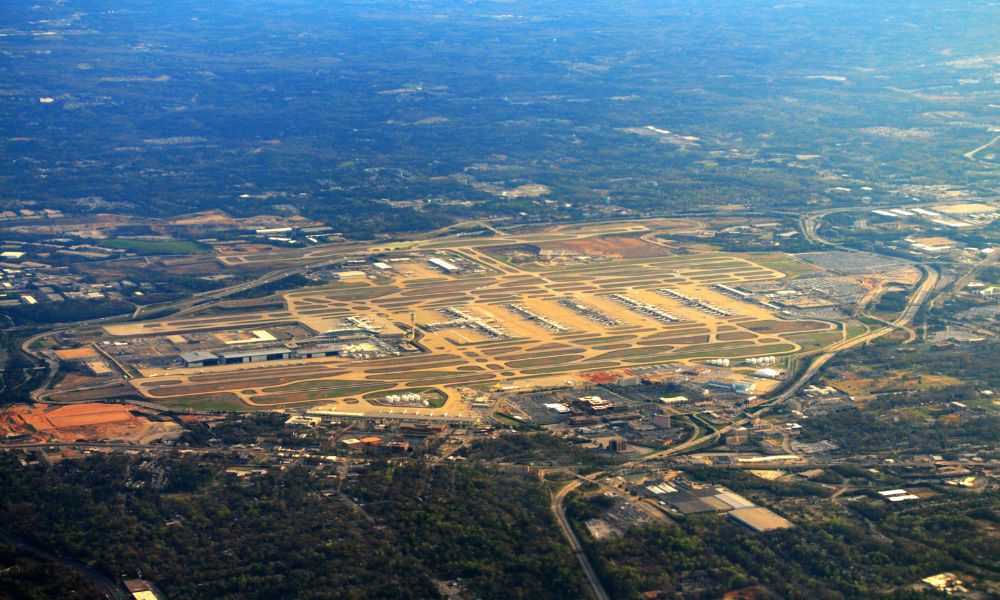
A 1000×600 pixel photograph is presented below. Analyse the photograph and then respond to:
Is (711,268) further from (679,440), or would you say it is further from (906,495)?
(906,495)

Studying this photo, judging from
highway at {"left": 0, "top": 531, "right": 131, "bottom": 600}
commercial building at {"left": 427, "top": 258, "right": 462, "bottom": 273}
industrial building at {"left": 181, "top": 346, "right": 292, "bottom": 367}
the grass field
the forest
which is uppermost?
the forest

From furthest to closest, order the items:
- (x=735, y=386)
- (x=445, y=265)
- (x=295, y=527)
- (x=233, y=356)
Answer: (x=445, y=265), (x=233, y=356), (x=735, y=386), (x=295, y=527)

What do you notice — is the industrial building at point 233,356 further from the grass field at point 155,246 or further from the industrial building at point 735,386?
the grass field at point 155,246

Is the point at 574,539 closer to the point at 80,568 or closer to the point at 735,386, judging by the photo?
the point at 80,568

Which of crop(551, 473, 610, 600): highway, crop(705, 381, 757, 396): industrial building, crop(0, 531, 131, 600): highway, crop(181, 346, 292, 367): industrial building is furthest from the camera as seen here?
crop(181, 346, 292, 367): industrial building

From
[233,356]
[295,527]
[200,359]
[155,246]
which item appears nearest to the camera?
[295,527]

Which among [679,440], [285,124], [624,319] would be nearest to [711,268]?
[624,319]

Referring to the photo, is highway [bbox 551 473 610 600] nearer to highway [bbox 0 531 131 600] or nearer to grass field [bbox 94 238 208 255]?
highway [bbox 0 531 131 600]

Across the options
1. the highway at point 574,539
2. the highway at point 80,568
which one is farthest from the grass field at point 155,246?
the highway at point 574,539

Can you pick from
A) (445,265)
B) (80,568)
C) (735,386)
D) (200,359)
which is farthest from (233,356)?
(80,568)

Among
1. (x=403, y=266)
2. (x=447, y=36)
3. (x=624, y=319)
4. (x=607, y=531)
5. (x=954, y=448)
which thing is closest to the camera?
(x=607, y=531)

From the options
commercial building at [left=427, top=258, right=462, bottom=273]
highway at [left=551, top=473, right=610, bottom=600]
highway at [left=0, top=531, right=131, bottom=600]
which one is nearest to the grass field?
commercial building at [left=427, top=258, right=462, bottom=273]
